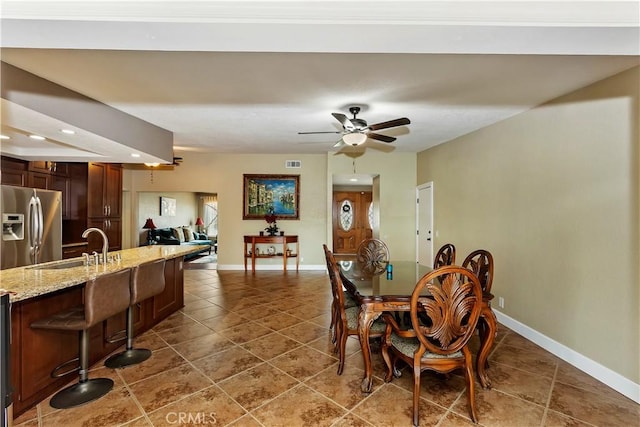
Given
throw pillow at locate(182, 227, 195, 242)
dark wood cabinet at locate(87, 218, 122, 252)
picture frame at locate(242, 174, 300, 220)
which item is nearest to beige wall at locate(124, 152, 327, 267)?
picture frame at locate(242, 174, 300, 220)

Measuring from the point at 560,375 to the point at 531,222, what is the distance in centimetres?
149

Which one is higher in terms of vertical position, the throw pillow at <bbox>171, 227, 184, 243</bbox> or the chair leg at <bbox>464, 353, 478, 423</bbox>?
the throw pillow at <bbox>171, 227, 184, 243</bbox>

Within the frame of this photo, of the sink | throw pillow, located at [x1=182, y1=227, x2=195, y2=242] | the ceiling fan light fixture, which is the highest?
the ceiling fan light fixture

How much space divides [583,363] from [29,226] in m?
6.63

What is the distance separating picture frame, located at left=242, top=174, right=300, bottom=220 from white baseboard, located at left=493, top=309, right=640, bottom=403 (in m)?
4.90

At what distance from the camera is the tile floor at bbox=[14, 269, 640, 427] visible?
75.7 inches

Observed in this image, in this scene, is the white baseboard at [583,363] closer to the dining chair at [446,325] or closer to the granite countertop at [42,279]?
the dining chair at [446,325]

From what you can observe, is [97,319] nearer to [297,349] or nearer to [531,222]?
[297,349]

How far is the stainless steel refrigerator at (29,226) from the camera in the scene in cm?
382

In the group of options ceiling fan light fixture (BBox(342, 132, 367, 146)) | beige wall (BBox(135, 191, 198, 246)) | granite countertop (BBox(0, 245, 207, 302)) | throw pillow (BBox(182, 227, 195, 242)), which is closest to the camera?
granite countertop (BBox(0, 245, 207, 302))

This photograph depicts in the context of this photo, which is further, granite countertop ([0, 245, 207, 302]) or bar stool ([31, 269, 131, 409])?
bar stool ([31, 269, 131, 409])

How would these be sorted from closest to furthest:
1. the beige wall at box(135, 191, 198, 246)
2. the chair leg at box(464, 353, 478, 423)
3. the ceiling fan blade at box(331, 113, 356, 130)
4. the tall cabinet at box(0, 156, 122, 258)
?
the chair leg at box(464, 353, 478, 423)
the ceiling fan blade at box(331, 113, 356, 130)
the tall cabinet at box(0, 156, 122, 258)
the beige wall at box(135, 191, 198, 246)

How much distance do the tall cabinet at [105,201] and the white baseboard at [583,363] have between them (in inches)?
265

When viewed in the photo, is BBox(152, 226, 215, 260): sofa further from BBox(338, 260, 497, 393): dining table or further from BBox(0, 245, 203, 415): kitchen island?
BBox(338, 260, 497, 393): dining table
